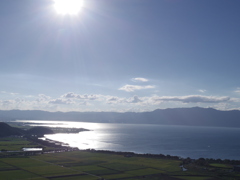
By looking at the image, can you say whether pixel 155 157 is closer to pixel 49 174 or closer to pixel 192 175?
pixel 192 175

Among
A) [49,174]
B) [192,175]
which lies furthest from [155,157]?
[49,174]

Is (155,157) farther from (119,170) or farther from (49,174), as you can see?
(49,174)

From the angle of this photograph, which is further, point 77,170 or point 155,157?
point 155,157

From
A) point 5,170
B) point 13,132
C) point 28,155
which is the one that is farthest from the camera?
point 13,132

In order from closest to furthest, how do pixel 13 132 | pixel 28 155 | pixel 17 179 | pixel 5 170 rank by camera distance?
pixel 17 179 → pixel 5 170 → pixel 28 155 → pixel 13 132

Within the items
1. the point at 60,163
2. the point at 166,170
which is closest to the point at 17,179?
the point at 60,163

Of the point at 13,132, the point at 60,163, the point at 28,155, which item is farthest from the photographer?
the point at 13,132

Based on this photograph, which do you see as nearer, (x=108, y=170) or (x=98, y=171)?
(x=98, y=171)

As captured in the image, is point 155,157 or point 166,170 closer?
point 166,170

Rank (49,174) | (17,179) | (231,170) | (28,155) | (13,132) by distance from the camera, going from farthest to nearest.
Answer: (13,132), (28,155), (231,170), (49,174), (17,179)
